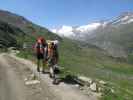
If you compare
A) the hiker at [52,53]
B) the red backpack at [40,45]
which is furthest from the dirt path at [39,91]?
the red backpack at [40,45]

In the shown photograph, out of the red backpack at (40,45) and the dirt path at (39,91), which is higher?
the red backpack at (40,45)

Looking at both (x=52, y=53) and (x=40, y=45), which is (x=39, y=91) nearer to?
(x=52, y=53)

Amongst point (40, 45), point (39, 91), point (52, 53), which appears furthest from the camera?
point (40, 45)

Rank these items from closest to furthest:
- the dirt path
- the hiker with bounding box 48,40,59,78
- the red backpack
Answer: the dirt path < the hiker with bounding box 48,40,59,78 < the red backpack

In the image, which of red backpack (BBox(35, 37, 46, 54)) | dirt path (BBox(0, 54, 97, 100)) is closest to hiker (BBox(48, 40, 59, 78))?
dirt path (BBox(0, 54, 97, 100))

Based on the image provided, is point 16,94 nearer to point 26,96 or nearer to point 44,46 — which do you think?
point 26,96

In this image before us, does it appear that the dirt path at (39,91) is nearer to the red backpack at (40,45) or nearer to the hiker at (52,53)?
the hiker at (52,53)

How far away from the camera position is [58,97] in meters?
16.5

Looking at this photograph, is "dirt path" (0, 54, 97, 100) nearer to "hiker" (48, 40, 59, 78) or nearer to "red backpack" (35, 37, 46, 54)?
"hiker" (48, 40, 59, 78)

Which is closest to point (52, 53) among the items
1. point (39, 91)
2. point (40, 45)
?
point (39, 91)

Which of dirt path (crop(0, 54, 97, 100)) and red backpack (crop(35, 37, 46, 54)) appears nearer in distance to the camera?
dirt path (crop(0, 54, 97, 100))

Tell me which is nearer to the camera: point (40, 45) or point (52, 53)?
point (52, 53)

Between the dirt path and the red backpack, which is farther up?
the red backpack

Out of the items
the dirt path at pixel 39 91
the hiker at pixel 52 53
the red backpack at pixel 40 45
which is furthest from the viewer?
the red backpack at pixel 40 45
